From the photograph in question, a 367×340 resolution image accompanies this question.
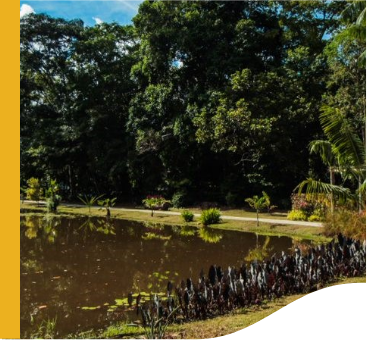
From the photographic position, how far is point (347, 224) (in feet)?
25.2

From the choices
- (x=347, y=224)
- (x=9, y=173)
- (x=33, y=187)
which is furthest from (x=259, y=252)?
(x=9, y=173)

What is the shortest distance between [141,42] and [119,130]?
4.44ft

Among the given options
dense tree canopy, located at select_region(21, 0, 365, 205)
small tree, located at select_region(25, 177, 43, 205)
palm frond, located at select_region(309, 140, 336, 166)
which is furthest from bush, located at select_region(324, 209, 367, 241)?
small tree, located at select_region(25, 177, 43, 205)

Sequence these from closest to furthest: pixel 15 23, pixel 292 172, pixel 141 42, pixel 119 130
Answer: pixel 15 23
pixel 119 130
pixel 141 42
pixel 292 172

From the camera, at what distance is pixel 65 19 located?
3814 millimetres

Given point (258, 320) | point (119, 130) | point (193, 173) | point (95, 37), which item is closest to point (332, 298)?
point (258, 320)

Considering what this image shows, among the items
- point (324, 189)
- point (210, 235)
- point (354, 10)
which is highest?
point (354, 10)

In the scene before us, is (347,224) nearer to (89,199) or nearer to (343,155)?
(343,155)

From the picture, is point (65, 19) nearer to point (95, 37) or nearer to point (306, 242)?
point (95, 37)

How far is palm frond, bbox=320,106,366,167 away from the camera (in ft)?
20.5

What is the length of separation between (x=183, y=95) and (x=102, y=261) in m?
3.46

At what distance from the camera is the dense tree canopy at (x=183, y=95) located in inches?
184

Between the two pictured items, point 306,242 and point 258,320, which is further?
point 306,242

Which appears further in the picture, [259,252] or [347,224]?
[259,252]
